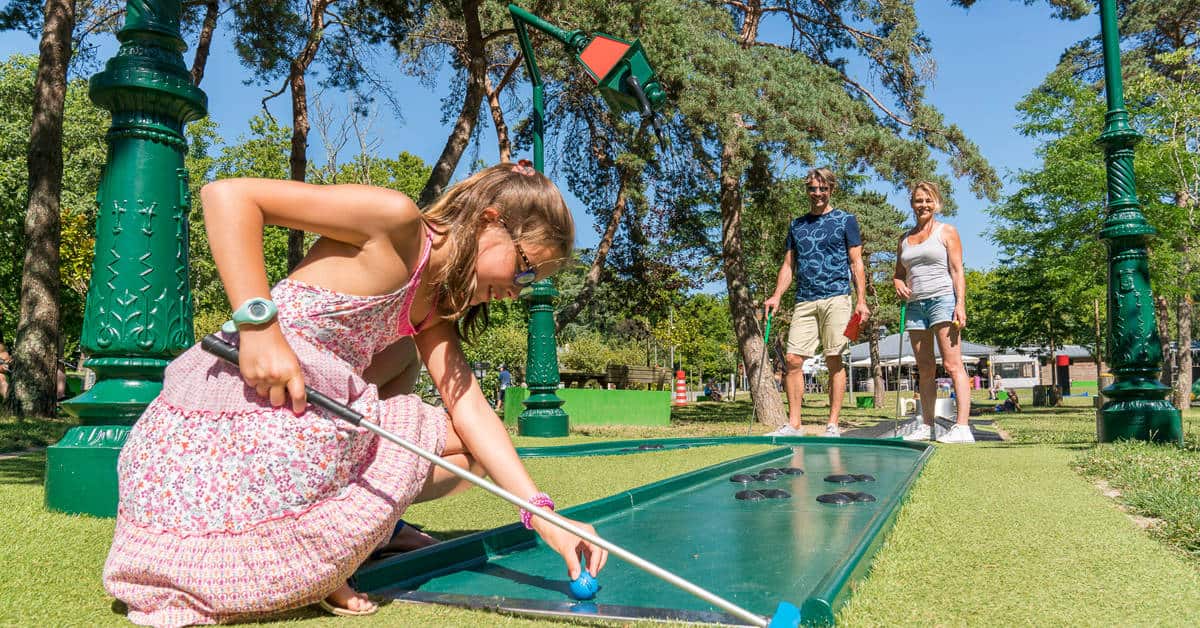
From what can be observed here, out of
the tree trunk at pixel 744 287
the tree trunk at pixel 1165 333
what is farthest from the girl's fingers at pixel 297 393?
the tree trunk at pixel 1165 333

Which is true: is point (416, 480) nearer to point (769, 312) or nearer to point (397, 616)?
point (397, 616)

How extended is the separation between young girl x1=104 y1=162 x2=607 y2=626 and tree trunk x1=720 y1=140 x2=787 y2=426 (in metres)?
10.8

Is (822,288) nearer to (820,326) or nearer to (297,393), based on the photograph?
(820,326)

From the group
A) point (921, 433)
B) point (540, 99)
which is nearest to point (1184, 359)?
point (921, 433)

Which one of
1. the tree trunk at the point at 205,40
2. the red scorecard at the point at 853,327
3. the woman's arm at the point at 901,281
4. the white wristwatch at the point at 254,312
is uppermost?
the tree trunk at the point at 205,40

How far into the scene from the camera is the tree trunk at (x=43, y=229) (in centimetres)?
1057

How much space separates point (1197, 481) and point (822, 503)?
1.65 meters

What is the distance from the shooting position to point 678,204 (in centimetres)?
1596

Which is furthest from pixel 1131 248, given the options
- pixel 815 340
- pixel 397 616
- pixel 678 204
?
pixel 678 204

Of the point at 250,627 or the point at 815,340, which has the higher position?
the point at 815,340

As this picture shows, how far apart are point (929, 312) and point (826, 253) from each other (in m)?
1.02

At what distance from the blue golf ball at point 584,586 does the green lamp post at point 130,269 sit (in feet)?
6.78

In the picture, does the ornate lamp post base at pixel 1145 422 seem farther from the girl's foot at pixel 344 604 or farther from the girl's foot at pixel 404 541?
the girl's foot at pixel 344 604

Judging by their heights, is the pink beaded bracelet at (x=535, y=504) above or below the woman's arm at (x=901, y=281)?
below
